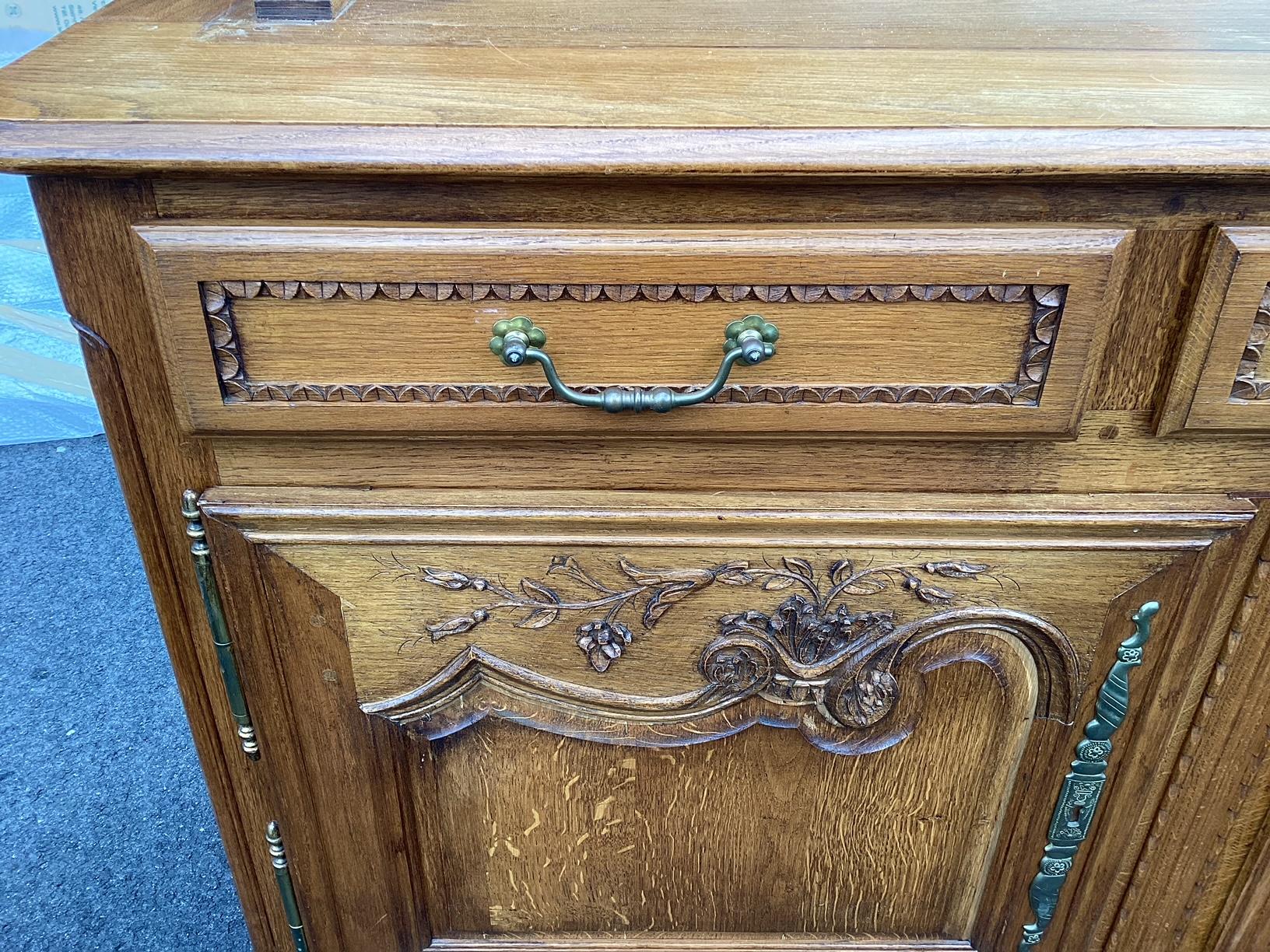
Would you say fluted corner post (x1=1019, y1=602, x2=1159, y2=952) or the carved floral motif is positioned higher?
the carved floral motif

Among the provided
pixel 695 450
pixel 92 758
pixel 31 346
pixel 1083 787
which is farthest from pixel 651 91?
pixel 31 346

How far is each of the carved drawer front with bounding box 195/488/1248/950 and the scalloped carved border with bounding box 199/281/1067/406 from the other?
66 millimetres

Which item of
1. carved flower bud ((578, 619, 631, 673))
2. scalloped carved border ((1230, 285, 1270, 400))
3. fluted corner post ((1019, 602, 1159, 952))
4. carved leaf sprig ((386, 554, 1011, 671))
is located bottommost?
fluted corner post ((1019, 602, 1159, 952))

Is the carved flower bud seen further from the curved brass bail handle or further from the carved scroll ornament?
the curved brass bail handle

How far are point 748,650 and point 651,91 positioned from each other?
0.96 feet

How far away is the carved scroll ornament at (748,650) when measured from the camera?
0.53 meters

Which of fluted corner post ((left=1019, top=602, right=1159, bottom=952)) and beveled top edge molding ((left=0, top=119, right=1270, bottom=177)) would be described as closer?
beveled top edge molding ((left=0, top=119, right=1270, bottom=177))

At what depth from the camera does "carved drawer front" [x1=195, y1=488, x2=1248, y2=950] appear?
1.68ft

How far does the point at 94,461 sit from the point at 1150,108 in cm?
145

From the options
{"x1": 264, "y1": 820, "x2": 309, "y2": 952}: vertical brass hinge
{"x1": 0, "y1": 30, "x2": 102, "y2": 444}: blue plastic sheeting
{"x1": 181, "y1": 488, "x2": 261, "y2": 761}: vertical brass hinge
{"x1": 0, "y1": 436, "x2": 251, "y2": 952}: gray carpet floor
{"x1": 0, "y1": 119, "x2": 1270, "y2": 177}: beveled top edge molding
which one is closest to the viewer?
{"x1": 0, "y1": 119, "x2": 1270, "y2": 177}: beveled top edge molding

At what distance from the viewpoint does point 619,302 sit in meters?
0.44

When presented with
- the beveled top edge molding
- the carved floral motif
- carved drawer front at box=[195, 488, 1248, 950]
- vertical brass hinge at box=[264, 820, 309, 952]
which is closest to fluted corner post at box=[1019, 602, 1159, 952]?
carved drawer front at box=[195, 488, 1248, 950]

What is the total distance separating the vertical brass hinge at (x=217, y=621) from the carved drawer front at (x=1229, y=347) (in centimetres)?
48

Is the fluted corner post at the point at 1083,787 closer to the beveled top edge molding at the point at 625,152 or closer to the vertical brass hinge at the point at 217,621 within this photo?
the beveled top edge molding at the point at 625,152
